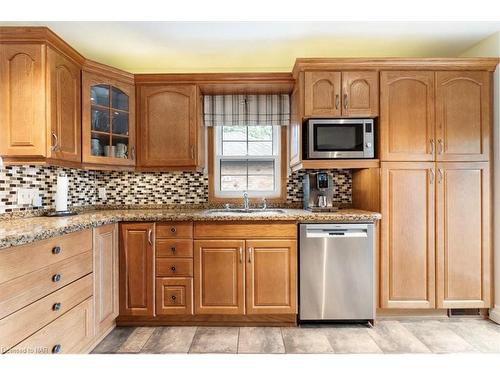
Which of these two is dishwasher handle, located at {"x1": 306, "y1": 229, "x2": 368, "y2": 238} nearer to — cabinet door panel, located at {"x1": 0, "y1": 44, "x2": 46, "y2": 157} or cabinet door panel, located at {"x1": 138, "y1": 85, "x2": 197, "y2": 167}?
cabinet door panel, located at {"x1": 138, "y1": 85, "x2": 197, "y2": 167}

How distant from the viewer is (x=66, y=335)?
171 centimetres

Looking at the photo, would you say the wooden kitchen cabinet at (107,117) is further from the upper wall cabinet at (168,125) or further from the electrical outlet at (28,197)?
the electrical outlet at (28,197)

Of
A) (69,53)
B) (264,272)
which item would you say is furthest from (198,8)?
(69,53)

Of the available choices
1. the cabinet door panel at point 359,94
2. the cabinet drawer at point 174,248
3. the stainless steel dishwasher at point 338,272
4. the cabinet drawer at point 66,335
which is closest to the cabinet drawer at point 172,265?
the cabinet drawer at point 174,248

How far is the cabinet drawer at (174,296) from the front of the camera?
2.42m

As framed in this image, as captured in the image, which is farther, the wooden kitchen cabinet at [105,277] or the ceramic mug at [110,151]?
the ceramic mug at [110,151]

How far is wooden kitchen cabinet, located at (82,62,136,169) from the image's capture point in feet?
8.18

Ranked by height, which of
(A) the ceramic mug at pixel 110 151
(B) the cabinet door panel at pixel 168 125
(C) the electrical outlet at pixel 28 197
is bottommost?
(C) the electrical outlet at pixel 28 197

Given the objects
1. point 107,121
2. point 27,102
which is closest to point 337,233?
point 107,121

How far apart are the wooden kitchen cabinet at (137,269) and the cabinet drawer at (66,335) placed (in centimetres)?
41

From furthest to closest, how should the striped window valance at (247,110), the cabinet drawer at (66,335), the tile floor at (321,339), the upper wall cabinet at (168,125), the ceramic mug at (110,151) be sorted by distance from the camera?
the striped window valance at (247,110) → the upper wall cabinet at (168,125) → the ceramic mug at (110,151) → the tile floor at (321,339) → the cabinet drawer at (66,335)

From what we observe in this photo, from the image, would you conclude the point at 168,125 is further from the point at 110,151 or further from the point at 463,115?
the point at 463,115

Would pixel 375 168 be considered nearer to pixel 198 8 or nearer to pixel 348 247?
pixel 348 247

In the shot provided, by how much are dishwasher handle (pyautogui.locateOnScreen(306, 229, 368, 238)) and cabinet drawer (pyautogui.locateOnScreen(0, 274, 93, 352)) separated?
157cm
